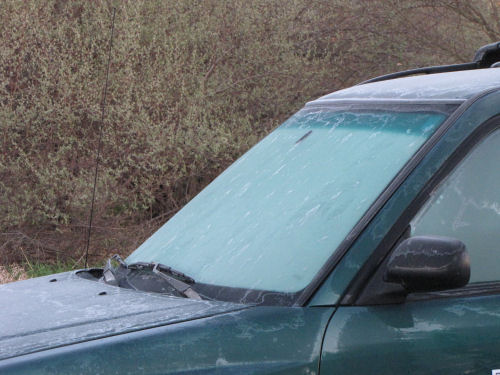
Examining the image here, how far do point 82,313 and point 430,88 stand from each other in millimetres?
1251

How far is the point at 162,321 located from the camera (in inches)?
91.0

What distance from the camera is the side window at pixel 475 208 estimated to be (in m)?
2.53

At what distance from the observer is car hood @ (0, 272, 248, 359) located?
2.29 meters

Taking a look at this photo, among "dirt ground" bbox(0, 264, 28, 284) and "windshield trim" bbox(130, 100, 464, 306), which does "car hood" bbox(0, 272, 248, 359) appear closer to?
"windshield trim" bbox(130, 100, 464, 306)

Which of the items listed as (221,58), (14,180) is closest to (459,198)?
(14,180)

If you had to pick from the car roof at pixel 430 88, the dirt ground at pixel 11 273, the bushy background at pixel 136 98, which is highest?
the car roof at pixel 430 88

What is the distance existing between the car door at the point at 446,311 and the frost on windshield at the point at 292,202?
0.14 meters

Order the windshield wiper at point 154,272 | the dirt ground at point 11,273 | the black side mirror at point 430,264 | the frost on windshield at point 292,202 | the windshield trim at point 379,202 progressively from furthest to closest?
the dirt ground at point 11,273 → the windshield wiper at point 154,272 → the frost on windshield at point 292,202 → the windshield trim at point 379,202 → the black side mirror at point 430,264

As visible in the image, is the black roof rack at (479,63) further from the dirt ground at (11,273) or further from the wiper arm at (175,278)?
the dirt ground at (11,273)

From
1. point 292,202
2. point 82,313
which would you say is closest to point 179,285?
point 82,313

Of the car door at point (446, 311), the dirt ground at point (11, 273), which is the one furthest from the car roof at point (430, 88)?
the dirt ground at point (11, 273)

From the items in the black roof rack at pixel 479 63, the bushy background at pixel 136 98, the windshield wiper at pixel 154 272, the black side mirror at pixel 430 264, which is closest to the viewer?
the black side mirror at pixel 430 264

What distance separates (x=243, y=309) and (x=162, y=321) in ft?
0.69

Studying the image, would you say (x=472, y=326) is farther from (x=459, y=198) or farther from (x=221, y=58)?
(x=221, y=58)
